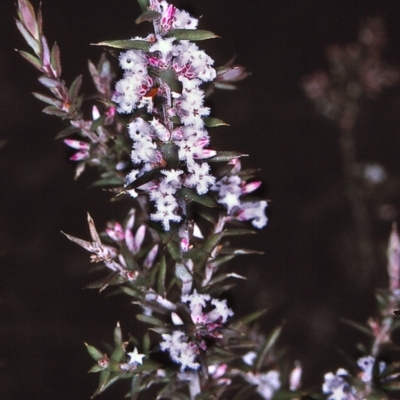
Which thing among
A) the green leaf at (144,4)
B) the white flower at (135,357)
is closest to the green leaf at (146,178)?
the green leaf at (144,4)

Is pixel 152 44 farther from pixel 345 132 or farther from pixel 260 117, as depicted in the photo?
pixel 260 117

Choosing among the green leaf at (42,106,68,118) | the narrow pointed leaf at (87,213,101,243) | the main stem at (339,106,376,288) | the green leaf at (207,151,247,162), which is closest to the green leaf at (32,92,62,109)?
the green leaf at (42,106,68,118)

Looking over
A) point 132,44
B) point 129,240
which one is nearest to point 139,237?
point 129,240

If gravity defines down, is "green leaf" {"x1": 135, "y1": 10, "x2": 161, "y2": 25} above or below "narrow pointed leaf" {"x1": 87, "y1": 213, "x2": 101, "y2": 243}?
above

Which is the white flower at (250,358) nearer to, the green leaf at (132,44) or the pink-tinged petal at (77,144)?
the pink-tinged petal at (77,144)

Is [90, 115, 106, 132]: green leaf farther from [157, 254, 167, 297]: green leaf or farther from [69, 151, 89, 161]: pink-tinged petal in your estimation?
[157, 254, 167, 297]: green leaf

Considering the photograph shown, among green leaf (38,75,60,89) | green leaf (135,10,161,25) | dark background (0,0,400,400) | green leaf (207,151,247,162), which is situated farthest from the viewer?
dark background (0,0,400,400)

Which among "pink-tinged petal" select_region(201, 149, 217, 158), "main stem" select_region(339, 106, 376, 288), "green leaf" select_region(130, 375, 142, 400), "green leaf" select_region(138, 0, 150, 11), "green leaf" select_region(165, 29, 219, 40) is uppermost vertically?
"green leaf" select_region(138, 0, 150, 11)

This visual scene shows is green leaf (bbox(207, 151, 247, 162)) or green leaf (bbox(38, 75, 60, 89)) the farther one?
green leaf (bbox(38, 75, 60, 89))
